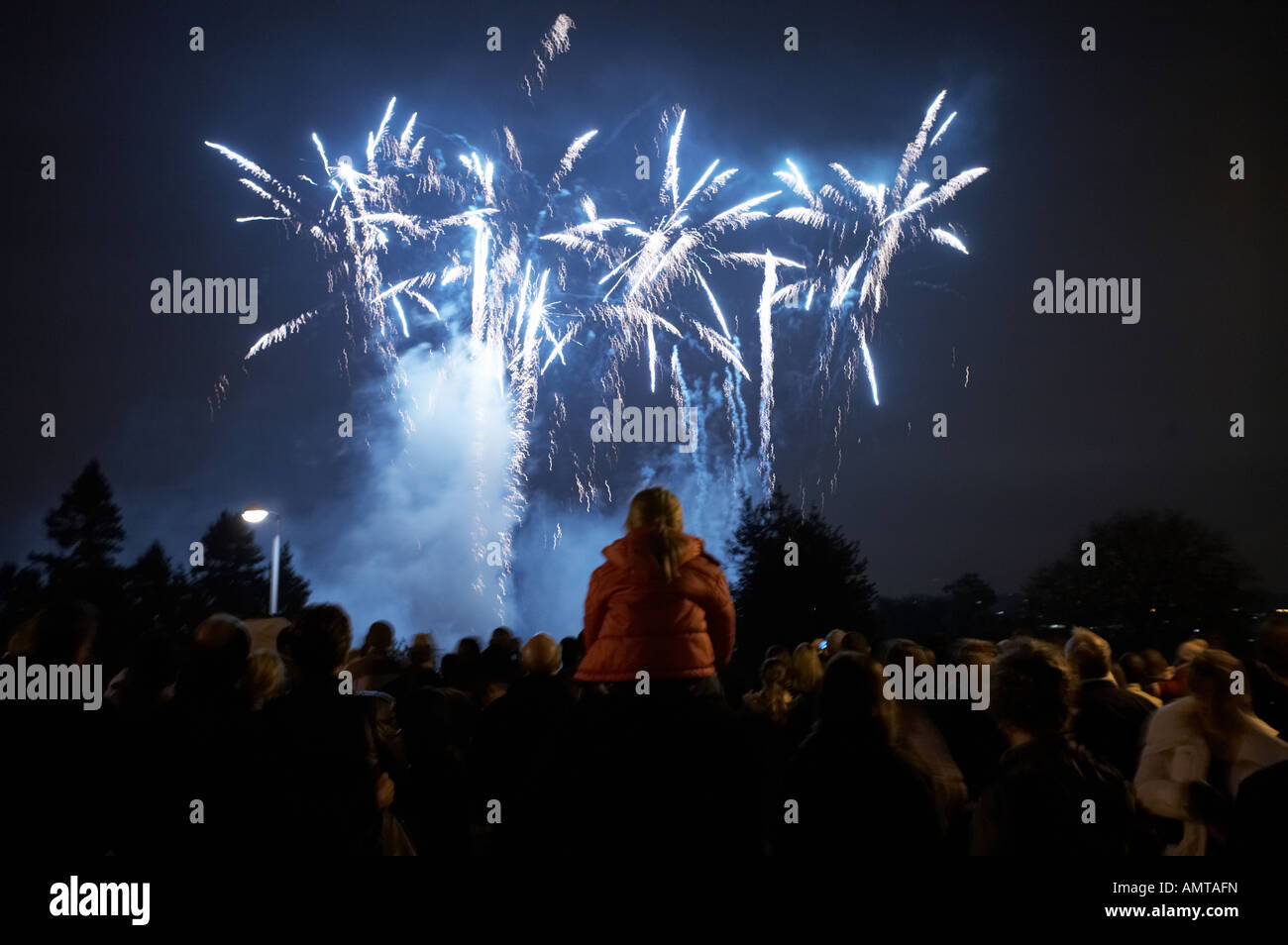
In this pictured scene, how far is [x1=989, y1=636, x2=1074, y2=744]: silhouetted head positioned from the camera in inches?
133

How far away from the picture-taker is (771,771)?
18.9 ft

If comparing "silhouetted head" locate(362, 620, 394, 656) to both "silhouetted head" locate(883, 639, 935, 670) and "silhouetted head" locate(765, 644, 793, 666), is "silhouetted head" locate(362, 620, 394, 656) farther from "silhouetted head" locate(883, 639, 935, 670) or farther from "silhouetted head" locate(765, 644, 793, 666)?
"silhouetted head" locate(883, 639, 935, 670)

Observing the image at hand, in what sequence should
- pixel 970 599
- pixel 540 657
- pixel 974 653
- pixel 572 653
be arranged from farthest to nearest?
pixel 970 599 → pixel 572 653 → pixel 540 657 → pixel 974 653

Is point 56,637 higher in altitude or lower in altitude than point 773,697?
higher

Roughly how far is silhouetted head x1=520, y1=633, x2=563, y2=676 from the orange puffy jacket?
67.7 inches

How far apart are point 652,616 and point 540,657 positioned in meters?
2.13

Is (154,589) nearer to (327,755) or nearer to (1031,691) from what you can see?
(327,755)

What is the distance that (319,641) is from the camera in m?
3.81

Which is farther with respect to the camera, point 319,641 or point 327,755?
point 319,641

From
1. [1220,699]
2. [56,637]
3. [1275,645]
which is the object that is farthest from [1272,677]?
[56,637]

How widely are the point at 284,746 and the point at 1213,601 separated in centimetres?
6627

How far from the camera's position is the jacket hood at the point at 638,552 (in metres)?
3.83

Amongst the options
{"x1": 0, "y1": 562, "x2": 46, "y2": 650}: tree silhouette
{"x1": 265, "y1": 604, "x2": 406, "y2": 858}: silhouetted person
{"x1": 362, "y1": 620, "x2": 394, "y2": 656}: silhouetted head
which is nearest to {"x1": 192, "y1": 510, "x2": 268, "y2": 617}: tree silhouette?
{"x1": 0, "y1": 562, "x2": 46, "y2": 650}: tree silhouette
